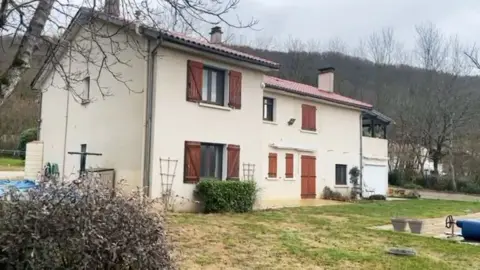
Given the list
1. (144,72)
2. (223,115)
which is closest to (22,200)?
(144,72)

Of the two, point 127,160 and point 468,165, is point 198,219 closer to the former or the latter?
point 127,160

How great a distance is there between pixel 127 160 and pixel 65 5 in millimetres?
9152

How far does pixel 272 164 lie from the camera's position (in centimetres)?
2128

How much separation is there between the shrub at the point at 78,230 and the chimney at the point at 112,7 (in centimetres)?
308

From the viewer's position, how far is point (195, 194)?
1522cm

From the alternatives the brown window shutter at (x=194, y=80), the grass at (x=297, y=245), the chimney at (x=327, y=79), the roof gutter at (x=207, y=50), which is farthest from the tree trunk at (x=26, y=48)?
the chimney at (x=327, y=79)

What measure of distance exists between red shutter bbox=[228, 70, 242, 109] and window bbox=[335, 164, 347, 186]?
998 cm

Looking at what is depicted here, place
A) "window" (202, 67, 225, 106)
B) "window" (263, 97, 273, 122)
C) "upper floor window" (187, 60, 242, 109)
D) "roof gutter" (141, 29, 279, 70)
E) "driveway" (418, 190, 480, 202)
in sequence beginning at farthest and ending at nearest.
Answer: "driveway" (418, 190, 480, 202), "window" (263, 97, 273, 122), "window" (202, 67, 225, 106), "upper floor window" (187, 60, 242, 109), "roof gutter" (141, 29, 279, 70)

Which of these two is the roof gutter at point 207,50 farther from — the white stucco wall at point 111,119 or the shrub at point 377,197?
the shrub at point 377,197

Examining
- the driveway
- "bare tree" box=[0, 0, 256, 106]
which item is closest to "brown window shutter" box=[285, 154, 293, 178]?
the driveway

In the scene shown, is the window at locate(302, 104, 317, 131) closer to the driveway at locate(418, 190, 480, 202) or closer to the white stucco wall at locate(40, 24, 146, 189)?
the white stucco wall at locate(40, 24, 146, 189)

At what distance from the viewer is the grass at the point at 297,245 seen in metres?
7.77

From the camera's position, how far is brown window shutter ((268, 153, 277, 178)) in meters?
21.2

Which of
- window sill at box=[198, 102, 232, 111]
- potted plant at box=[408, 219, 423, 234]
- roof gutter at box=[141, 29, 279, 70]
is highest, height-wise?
roof gutter at box=[141, 29, 279, 70]
